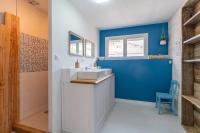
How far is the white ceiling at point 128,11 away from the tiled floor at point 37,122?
245cm

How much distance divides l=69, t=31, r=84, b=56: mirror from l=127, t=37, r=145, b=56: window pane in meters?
1.74

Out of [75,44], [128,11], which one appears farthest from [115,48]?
[75,44]

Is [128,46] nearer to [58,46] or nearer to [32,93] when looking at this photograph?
[58,46]

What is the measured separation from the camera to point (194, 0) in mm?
2113

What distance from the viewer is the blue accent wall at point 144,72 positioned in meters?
3.49

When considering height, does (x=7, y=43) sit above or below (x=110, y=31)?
below

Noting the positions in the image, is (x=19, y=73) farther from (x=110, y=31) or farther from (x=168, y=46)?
(x=168, y=46)

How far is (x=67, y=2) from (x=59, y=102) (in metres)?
1.89

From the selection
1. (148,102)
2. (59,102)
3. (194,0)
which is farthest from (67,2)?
(148,102)

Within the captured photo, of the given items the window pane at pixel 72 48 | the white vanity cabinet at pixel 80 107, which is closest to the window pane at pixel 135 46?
the window pane at pixel 72 48

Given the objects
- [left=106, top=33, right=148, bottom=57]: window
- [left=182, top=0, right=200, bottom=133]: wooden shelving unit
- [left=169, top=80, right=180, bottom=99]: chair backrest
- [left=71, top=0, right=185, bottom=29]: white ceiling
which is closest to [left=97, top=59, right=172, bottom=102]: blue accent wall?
[left=106, top=33, right=148, bottom=57]: window

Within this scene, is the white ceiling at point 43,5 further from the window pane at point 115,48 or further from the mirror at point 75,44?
the window pane at point 115,48

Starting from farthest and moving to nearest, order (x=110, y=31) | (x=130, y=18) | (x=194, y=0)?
(x=110, y=31) → (x=130, y=18) → (x=194, y=0)

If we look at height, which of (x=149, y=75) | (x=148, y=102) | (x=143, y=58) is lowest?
(x=148, y=102)
